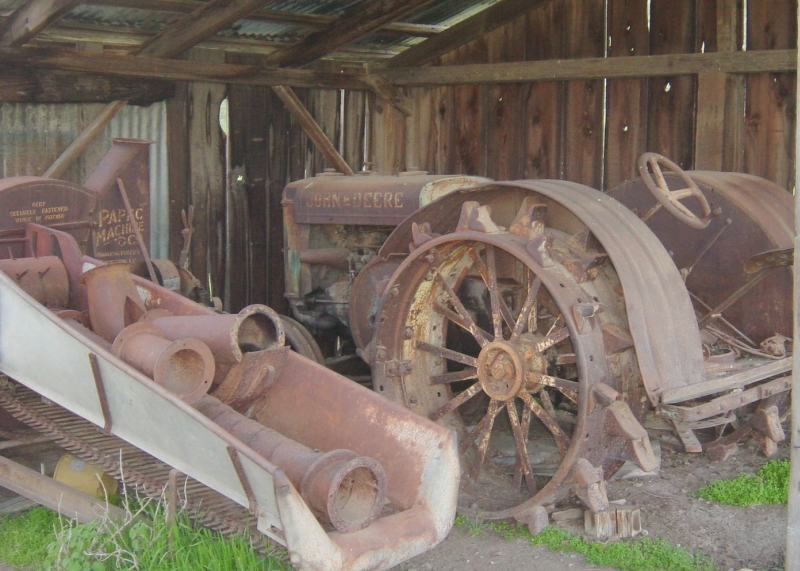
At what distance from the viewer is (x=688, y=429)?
11.5ft

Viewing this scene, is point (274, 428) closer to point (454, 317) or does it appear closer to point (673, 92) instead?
point (454, 317)

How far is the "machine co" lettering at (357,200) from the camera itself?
519 centimetres

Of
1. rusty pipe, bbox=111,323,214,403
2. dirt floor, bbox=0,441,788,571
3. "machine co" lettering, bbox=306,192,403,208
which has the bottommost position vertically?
dirt floor, bbox=0,441,788,571

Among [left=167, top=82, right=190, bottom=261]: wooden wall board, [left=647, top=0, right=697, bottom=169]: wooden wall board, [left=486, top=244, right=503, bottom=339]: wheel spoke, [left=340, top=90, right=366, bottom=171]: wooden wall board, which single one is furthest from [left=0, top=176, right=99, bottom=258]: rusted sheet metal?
[left=647, top=0, right=697, bottom=169]: wooden wall board

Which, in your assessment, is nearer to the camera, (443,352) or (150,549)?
(150,549)

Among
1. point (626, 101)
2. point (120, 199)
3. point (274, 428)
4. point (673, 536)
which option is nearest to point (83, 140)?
point (120, 199)

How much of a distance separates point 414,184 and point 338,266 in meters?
0.82

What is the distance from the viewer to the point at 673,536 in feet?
12.1

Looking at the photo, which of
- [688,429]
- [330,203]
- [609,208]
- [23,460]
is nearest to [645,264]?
[609,208]

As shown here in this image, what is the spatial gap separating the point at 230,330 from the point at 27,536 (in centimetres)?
127

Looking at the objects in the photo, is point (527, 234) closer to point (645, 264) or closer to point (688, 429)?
point (645, 264)

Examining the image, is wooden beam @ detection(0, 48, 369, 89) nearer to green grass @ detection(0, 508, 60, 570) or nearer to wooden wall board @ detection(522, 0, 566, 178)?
wooden wall board @ detection(522, 0, 566, 178)

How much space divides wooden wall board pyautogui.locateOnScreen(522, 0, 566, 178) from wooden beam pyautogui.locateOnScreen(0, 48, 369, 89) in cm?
141

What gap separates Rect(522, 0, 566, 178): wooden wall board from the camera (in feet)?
23.1
